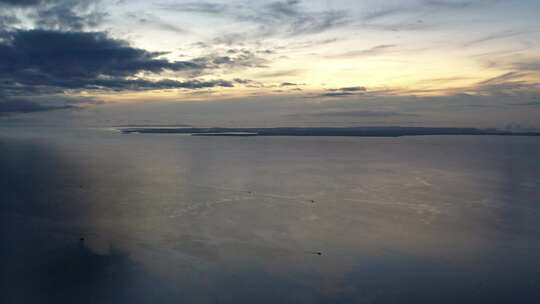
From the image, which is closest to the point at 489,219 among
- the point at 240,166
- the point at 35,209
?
the point at 35,209

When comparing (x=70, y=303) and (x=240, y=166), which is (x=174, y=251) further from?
(x=240, y=166)

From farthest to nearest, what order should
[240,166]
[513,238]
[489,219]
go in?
1. [240,166]
2. [489,219]
3. [513,238]

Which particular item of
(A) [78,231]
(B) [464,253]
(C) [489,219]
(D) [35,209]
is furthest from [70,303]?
(C) [489,219]

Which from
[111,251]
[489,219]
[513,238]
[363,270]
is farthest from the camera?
[489,219]

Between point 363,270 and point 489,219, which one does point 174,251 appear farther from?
point 489,219

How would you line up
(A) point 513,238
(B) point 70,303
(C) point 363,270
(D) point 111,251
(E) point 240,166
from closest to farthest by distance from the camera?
(B) point 70,303 < (C) point 363,270 < (D) point 111,251 < (A) point 513,238 < (E) point 240,166

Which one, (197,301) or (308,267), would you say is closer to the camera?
(197,301)
